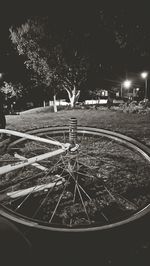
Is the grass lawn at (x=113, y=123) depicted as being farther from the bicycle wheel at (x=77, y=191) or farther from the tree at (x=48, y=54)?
the tree at (x=48, y=54)

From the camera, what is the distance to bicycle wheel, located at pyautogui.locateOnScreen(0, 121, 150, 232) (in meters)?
2.87

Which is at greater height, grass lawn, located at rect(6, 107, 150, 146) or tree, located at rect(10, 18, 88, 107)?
tree, located at rect(10, 18, 88, 107)

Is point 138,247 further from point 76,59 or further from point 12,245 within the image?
point 76,59

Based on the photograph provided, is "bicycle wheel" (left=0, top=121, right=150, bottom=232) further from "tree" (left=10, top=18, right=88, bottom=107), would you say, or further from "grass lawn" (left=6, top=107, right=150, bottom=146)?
"tree" (left=10, top=18, right=88, bottom=107)

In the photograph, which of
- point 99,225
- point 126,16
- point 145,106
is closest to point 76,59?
point 126,16

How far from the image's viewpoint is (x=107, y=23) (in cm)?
2934

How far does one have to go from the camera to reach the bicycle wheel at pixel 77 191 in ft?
9.42

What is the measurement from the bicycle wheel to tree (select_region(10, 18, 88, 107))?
24.9 metres

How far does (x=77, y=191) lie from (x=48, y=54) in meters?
27.5

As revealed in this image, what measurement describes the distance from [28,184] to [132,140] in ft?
8.80

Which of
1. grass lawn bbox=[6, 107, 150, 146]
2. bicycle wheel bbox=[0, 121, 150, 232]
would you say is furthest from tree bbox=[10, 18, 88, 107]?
bicycle wheel bbox=[0, 121, 150, 232]

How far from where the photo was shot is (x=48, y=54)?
30.2 m

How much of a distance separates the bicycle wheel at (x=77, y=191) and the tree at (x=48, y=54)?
81.8 ft

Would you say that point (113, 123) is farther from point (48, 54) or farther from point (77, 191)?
point (48, 54)
